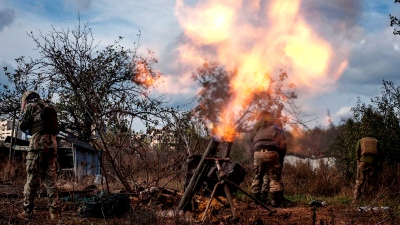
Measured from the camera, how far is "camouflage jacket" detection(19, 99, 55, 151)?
27.1ft

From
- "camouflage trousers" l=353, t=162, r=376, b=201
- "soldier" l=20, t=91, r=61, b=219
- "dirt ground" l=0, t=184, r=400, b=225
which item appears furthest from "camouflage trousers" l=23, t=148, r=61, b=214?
"camouflage trousers" l=353, t=162, r=376, b=201

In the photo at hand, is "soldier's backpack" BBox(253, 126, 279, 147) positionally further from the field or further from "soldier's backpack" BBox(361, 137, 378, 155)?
"soldier's backpack" BBox(361, 137, 378, 155)

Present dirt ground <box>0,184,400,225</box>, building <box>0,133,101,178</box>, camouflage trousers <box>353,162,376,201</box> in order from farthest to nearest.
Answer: building <box>0,133,101,178</box>, camouflage trousers <box>353,162,376,201</box>, dirt ground <box>0,184,400,225</box>

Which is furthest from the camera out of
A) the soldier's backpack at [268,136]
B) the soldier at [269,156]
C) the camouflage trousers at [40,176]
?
the soldier's backpack at [268,136]

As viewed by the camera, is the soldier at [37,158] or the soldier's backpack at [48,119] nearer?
the soldier at [37,158]

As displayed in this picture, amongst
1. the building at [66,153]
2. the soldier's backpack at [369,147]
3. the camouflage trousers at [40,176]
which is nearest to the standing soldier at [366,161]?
the soldier's backpack at [369,147]

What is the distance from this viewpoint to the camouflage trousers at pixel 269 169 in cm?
1002

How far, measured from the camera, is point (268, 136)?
1025 centimetres

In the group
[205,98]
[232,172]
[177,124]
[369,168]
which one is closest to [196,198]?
[232,172]

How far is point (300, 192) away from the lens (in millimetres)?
13656

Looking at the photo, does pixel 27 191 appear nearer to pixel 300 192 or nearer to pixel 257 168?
pixel 257 168

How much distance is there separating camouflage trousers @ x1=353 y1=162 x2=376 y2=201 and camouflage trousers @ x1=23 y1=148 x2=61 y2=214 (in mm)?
7593

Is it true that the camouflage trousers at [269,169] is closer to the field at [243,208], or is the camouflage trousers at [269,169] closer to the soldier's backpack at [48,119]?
the field at [243,208]

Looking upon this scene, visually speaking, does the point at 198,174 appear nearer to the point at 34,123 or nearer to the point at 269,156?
the point at 269,156
